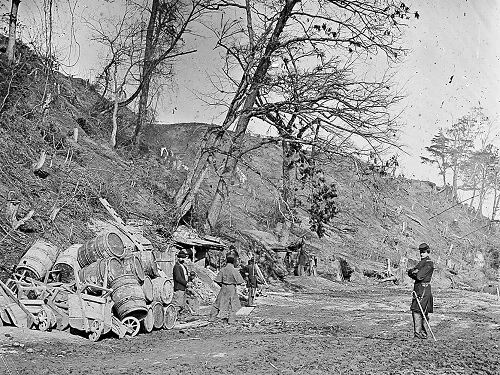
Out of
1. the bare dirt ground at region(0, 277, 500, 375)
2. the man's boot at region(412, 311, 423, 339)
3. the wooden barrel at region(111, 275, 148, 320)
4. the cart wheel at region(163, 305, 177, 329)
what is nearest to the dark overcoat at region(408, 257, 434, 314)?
the man's boot at region(412, 311, 423, 339)

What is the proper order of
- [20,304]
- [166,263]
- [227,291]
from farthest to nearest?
[166,263] < [227,291] < [20,304]

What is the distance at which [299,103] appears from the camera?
67.2 ft

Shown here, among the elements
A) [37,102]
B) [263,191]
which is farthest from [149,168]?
[263,191]

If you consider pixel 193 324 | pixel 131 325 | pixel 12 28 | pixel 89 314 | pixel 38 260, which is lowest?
pixel 193 324

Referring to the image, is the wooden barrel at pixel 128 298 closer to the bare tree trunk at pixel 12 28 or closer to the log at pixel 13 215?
the log at pixel 13 215

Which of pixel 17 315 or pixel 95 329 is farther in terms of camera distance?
pixel 95 329

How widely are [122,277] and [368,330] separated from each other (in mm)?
5245

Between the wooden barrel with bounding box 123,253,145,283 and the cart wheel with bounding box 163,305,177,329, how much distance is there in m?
0.85

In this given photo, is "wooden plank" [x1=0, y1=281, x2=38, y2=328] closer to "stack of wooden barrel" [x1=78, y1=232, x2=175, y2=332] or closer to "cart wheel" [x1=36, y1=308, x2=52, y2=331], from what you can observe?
"cart wheel" [x1=36, y1=308, x2=52, y2=331]

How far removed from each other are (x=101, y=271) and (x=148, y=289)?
1.02m

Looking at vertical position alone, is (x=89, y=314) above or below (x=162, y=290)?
below

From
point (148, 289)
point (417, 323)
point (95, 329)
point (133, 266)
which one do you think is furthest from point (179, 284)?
point (417, 323)

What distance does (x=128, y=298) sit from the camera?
1038 cm

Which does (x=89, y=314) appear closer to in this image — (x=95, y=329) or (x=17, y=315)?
(x=95, y=329)
